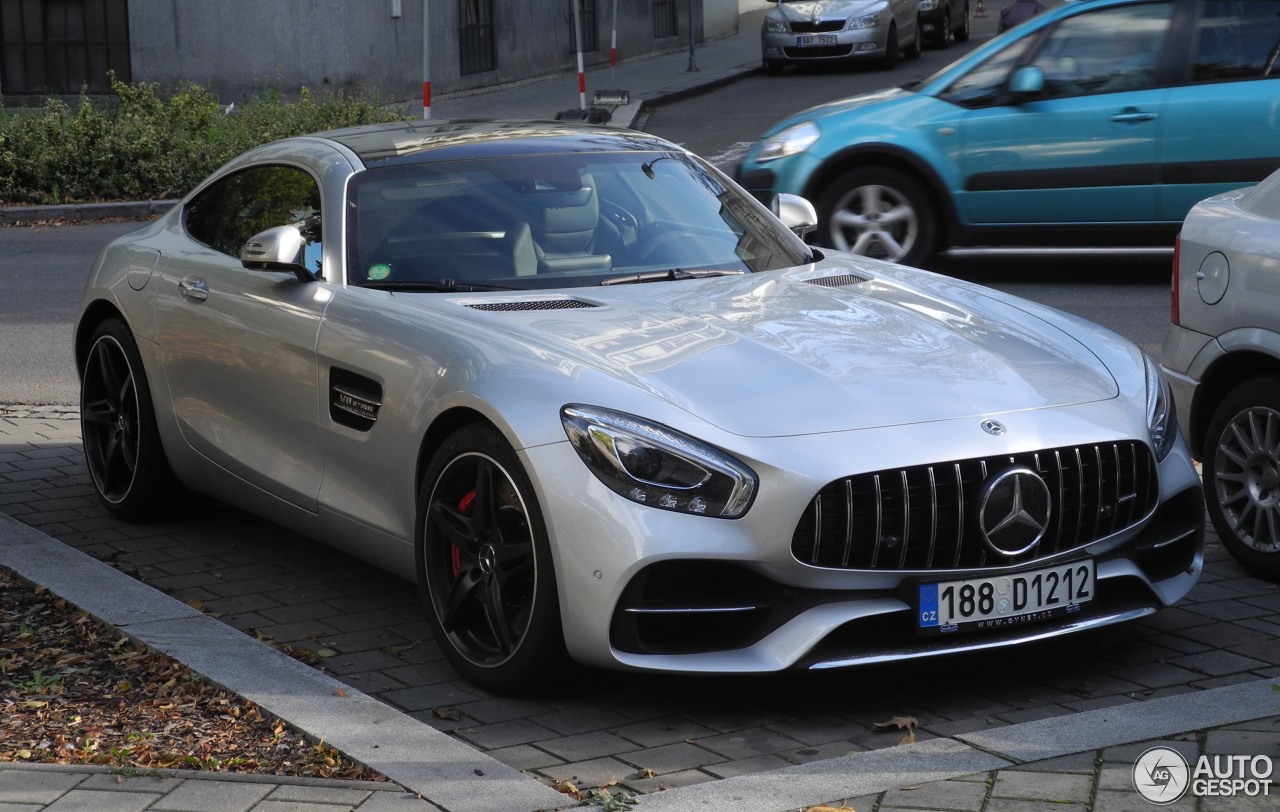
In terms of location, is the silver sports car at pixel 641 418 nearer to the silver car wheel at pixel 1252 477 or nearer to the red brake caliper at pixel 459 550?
the red brake caliper at pixel 459 550

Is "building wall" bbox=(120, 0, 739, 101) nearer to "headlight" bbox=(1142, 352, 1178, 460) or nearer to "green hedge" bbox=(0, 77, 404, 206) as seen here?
"green hedge" bbox=(0, 77, 404, 206)

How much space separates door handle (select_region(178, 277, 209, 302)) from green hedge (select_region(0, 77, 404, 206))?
11094 mm

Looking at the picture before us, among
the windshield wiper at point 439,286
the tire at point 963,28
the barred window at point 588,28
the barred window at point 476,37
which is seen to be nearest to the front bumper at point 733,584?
the windshield wiper at point 439,286

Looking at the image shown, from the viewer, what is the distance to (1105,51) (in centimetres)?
1071

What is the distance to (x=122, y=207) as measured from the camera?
16.5 metres

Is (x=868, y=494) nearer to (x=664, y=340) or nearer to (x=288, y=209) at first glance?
(x=664, y=340)

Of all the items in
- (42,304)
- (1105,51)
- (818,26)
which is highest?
(818,26)

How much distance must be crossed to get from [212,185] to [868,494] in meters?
3.49

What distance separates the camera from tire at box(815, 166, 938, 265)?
1112cm

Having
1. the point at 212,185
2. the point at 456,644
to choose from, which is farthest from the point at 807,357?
the point at 212,185

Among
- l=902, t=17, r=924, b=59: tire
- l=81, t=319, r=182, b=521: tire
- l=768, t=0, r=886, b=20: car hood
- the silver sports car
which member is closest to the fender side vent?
the silver sports car

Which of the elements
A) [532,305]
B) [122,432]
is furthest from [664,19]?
[532,305]

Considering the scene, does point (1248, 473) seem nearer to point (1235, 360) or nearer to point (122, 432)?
point (1235, 360)

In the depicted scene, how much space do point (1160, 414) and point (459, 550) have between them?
78.4 inches
